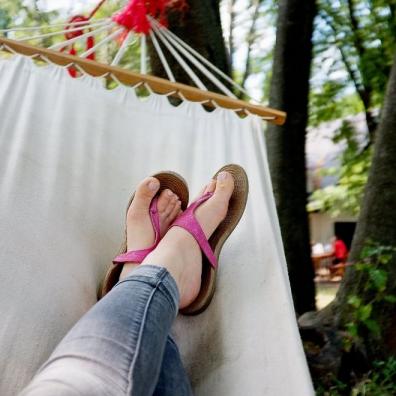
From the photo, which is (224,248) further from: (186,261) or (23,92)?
(23,92)

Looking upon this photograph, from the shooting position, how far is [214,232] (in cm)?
124

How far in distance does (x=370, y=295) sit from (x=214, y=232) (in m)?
0.68

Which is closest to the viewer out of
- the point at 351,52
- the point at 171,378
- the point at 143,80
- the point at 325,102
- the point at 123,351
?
the point at 123,351

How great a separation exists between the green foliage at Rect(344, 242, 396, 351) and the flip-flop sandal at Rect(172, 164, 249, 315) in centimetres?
58

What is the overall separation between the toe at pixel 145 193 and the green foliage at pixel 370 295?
29.9 inches

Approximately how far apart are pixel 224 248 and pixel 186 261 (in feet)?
0.66

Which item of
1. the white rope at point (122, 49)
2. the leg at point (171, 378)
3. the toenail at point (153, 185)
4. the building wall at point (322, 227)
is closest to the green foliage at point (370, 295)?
→ the toenail at point (153, 185)

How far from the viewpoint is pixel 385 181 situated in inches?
66.6

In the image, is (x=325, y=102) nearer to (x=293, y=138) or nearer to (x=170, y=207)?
(x=293, y=138)

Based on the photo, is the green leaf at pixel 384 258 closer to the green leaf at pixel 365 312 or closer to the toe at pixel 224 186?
the green leaf at pixel 365 312

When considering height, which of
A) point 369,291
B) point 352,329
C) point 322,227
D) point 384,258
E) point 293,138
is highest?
point 293,138

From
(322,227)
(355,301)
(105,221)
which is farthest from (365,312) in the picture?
(322,227)

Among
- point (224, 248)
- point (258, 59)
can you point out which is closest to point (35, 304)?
point (224, 248)

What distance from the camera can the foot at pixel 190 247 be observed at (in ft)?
3.33
